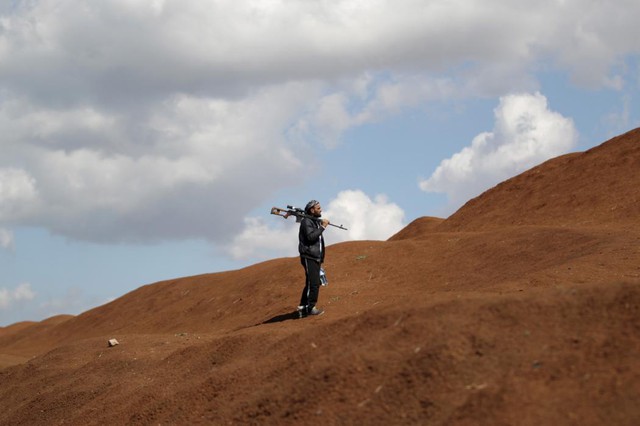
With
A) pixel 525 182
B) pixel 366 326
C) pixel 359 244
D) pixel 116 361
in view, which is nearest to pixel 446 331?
pixel 366 326

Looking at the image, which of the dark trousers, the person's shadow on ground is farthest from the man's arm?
the person's shadow on ground

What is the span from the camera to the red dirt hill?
7.16m

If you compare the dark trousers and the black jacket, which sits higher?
the black jacket

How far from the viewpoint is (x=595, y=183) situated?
2755cm

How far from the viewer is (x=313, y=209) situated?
15.1 meters

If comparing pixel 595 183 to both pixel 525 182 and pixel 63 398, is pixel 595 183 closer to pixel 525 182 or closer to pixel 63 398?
pixel 525 182

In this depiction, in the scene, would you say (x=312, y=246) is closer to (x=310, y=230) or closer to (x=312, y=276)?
(x=310, y=230)

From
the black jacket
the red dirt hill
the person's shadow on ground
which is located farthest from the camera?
the person's shadow on ground

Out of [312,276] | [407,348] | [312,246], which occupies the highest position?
[312,246]

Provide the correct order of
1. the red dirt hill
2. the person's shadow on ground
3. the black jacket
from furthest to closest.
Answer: the person's shadow on ground, the black jacket, the red dirt hill

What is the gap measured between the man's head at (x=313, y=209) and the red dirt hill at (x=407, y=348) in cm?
195

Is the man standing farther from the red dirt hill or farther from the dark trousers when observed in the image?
the red dirt hill

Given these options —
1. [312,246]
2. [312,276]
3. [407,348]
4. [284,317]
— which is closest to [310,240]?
[312,246]

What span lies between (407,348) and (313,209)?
693 cm
